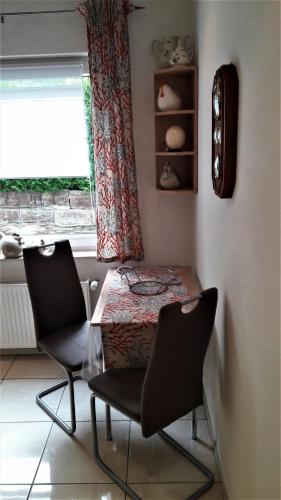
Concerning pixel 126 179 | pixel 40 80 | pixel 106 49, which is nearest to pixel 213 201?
pixel 126 179

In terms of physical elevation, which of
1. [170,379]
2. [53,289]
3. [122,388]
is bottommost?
[122,388]

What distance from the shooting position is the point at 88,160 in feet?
9.39

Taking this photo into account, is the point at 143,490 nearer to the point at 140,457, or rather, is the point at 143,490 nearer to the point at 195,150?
the point at 140,457

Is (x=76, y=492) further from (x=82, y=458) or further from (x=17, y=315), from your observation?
(x=17, y=315)

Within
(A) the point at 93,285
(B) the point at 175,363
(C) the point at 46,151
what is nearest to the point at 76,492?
(B) the point at 175,363

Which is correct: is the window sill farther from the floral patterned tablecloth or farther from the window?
the floral patterned tablecloth

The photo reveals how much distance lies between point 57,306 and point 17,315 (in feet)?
1.91

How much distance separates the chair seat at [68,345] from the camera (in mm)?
2123

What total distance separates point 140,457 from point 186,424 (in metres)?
0.35

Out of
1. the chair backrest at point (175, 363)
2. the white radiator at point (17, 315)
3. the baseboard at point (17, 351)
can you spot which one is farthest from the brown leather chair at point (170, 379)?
the baseboard at point (17, 351)

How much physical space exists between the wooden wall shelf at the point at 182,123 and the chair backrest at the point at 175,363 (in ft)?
3.71

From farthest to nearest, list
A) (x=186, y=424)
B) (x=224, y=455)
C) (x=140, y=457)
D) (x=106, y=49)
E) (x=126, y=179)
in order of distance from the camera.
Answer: (x=126, y=179)
(x=106, y=49)
(x=186, y=424)
(x=140, y=457)
(x=224, y=455)

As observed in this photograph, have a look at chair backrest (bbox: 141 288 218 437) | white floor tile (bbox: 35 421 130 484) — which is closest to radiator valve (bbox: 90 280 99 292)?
white floor tile (bbox: 35 421 130 484)

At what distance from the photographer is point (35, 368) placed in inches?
113
